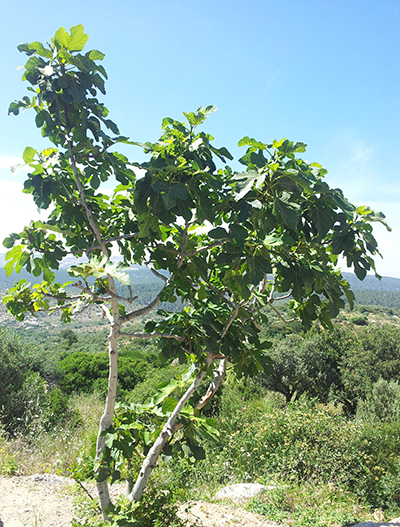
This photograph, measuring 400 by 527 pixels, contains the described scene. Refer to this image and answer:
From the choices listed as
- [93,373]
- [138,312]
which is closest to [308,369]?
[93,373]

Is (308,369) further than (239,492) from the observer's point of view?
Yes

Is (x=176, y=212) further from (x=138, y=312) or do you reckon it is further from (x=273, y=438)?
(x=273, y=438)

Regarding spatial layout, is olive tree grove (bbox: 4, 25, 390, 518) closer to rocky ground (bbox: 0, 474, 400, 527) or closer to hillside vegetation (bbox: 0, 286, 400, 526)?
hillside vegetation (bbox: 0, 286, 400, 526)

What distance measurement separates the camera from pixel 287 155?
1438 millimetres

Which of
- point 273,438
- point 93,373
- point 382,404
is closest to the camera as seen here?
point 273,438

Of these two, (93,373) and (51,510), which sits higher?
(51,510)

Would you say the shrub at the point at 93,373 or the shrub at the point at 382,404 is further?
the shrub at the point at 93,373

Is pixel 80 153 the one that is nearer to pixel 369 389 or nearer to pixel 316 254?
pixel 316 254

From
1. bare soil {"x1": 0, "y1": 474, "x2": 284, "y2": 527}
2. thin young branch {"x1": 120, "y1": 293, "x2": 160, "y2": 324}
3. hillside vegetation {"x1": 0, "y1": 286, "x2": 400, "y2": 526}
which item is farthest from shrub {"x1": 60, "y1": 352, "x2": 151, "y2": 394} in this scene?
thin young branch {"x1": 120, "y1": 293, "x2": 160, "y2": 324}

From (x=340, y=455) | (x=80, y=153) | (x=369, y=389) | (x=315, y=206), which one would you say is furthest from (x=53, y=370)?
(x=315, y=206)

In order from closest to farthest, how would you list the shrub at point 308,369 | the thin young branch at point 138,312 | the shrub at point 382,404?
the thin young branch at point 138,312, the shrub at point 382,404, the shrub at point 308,369

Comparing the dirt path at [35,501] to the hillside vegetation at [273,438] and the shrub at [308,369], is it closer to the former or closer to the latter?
the hillside vegetation at [273,438]

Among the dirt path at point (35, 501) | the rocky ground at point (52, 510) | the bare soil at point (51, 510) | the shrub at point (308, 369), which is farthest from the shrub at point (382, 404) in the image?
the dirt path at point (35, 501)

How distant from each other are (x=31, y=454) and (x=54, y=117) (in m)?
5.91
